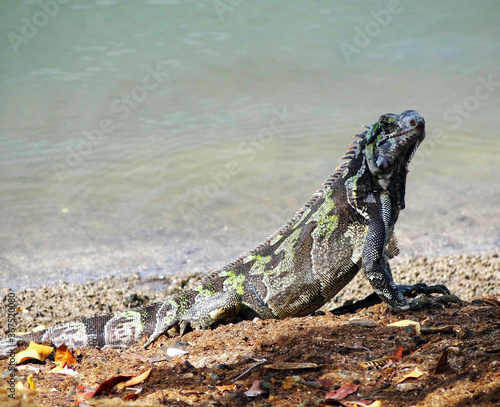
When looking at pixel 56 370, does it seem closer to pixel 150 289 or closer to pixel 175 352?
pixel 175 352

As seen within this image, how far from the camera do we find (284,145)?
11.2m

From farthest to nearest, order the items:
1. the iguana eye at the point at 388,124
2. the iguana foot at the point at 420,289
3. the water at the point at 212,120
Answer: the water at the point at 212,120 → the iguana foot at the point at 420,289 → the iguana eye at the point at 388,124

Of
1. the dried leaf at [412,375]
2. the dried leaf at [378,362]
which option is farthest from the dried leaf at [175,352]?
the dried leaf at [412,375]

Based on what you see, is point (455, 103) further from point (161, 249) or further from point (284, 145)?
point (161, 249)

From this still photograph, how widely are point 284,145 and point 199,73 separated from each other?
3.64 meters

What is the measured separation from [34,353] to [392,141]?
11.3ft

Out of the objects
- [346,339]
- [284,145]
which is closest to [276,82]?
[284,145]

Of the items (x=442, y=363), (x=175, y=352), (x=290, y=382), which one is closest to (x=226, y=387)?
(x=290, y=382)

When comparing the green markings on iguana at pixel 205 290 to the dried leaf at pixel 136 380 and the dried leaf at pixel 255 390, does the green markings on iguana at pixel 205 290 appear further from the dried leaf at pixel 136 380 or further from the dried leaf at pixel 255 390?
the dried leaf at pixel 255 390

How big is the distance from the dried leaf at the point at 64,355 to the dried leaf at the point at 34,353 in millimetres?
146

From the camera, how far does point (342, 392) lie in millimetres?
3350

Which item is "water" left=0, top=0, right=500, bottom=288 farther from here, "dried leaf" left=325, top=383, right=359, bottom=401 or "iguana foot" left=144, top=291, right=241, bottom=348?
"dried leaf" left=325, top=383, right=359, bottom=401

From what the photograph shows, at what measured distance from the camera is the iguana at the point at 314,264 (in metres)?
4.98

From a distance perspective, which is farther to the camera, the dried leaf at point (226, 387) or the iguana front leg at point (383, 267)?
the iguana front leg at point (383, 267)
